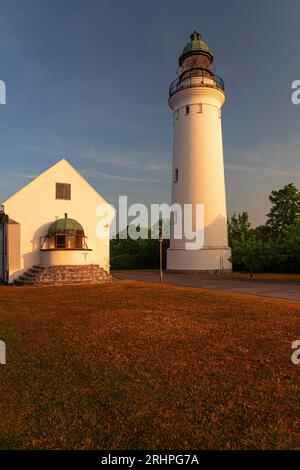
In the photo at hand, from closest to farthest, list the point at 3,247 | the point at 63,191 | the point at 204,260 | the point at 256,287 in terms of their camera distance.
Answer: the point at 256,287 → the point at 3,247 → the point at 63,191 → the point at 204,260

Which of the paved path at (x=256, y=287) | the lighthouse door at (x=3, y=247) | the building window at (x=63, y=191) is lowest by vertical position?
the paved path at (x=256, y=287)

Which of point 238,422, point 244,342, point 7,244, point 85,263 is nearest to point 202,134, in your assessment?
point 85,263

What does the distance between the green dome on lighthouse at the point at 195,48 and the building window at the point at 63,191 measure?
20.6 m

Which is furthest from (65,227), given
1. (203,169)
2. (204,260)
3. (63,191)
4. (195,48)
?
(195,48)

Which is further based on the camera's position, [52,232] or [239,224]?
[239,224]

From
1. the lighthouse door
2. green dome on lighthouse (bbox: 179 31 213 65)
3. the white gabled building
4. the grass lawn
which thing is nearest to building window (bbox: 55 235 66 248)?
the white gabled building

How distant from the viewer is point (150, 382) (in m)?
4.59

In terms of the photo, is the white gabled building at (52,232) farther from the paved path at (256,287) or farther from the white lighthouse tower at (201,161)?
the white lighthouse tower at (201,161)

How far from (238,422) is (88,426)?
1914 mm

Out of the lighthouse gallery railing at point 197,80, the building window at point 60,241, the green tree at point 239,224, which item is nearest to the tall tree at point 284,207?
the green tree at point 239,224

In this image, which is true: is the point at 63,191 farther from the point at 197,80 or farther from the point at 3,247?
the point at 197,80

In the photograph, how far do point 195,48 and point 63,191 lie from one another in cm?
2173

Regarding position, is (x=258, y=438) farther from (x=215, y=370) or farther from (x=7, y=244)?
(x=7, y=244)

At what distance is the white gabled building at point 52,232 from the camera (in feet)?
63.6
